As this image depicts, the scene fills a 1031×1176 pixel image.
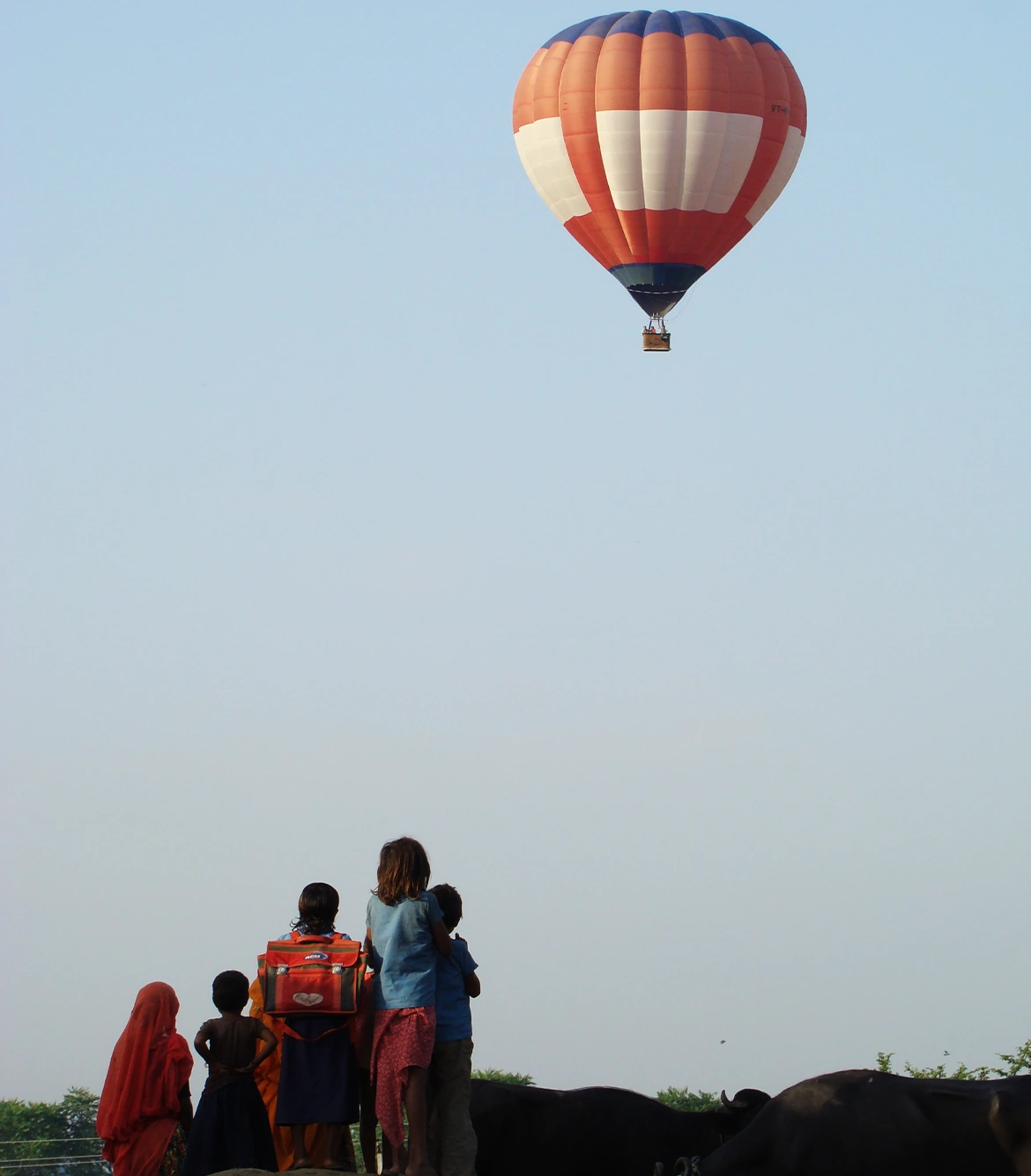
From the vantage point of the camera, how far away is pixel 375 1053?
394 inches

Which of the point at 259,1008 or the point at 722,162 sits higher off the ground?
the point at 722,162

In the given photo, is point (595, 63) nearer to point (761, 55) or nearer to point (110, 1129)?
point (761, 55)

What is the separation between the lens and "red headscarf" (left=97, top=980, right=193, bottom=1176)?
10281 mm

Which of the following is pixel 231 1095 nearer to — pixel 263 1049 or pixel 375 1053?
pixel 263 1049

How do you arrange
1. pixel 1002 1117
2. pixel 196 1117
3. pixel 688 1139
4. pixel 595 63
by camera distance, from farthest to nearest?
pixel 595 63, pixel 688 1139, pixel 196 1117, pixel 1002 1117

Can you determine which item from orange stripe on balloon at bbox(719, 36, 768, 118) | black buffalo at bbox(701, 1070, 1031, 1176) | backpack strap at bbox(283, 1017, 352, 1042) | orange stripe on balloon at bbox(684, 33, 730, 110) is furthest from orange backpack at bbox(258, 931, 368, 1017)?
orange stripe on balloon at bbox(719, 36, 768, 118)

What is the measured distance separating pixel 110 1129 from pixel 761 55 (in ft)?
79.8

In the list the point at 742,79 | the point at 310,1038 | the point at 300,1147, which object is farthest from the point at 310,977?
the point at 742,79

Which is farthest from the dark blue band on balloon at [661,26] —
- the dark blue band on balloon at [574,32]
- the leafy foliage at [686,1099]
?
the leafy foliage at [686,1099]

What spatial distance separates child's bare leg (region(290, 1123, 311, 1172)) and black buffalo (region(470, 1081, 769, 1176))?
1318 millimetres

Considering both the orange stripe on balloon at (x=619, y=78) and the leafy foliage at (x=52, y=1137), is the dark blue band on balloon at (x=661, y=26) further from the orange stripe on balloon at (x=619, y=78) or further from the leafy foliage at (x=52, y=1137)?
the leafy foliage at (x=52, y=1137)

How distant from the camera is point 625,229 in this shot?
31734mm

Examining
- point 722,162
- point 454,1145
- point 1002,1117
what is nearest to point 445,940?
point 454,1145

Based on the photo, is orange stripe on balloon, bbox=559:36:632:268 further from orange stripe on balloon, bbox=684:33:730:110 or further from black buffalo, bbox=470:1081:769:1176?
black buffalo, bbox=470:1081:769:1176
